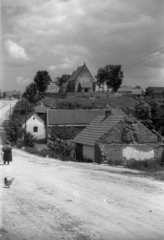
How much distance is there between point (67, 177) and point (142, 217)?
7577 mm

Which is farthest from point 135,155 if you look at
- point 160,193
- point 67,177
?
point 160,193

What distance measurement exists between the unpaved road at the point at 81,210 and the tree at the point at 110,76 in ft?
293

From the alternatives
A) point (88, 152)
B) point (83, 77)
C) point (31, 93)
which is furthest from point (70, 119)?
point (83, 77)

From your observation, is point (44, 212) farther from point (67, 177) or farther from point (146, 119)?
point (146, 119)

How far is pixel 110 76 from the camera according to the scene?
103 m

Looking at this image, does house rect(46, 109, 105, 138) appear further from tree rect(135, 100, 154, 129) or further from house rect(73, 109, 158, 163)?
house rect(73, 109, 158, 163)

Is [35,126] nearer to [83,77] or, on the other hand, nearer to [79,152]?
[79,152]

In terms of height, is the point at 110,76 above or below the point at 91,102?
above

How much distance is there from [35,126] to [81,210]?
51.8 metres

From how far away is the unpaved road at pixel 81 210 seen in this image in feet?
27.5

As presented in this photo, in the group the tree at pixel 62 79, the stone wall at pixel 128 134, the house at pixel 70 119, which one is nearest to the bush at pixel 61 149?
the stone wall at pixel 128 134

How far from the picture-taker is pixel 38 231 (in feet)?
27.7

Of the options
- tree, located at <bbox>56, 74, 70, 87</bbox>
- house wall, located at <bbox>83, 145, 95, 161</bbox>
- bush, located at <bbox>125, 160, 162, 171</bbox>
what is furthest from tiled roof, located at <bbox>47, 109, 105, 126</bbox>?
tree, located at <bbox>56, 74, 70, 87</bbox>

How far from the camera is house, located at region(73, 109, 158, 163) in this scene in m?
29.4
